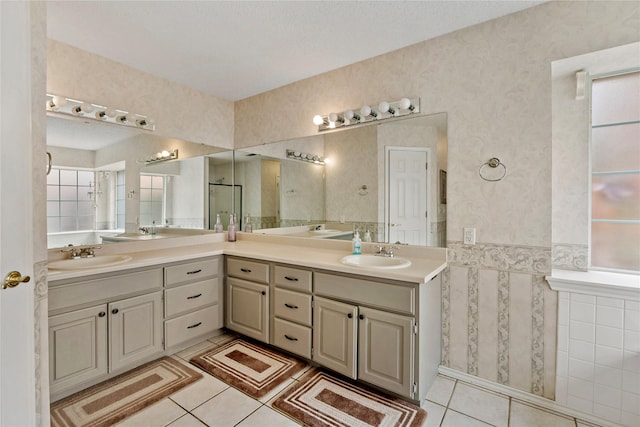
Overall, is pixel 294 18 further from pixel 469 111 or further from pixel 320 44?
pixel 469 111

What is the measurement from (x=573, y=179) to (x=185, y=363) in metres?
2.95

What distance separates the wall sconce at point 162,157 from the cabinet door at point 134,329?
1197 millimetres

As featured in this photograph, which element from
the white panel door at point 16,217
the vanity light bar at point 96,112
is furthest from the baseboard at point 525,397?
the vanity light bar at point 96,112

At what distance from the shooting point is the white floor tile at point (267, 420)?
1.67 meters

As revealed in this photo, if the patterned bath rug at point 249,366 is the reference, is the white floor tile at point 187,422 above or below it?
below

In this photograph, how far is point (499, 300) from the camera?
6.38 ft

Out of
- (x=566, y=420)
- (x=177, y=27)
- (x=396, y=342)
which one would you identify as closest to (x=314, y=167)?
(x=177, y=27)

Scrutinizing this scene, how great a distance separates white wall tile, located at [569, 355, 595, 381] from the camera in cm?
169

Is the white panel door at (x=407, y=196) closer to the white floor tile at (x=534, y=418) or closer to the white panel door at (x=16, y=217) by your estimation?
the white floor tile at (x=534, y=418)

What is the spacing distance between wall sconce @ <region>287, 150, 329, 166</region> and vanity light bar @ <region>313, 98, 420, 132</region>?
0.25 meters

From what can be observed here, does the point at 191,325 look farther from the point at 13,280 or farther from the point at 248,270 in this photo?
the point at 13,280

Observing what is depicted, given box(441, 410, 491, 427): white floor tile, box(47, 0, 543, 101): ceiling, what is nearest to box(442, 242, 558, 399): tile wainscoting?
box(441, 410, 491, 427): white floor tile

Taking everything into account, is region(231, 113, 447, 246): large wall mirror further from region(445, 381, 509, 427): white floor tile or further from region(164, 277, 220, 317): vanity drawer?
region(445, 381, 509, 427): white floor tile

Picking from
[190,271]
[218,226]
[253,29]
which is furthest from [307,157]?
[190,271]
